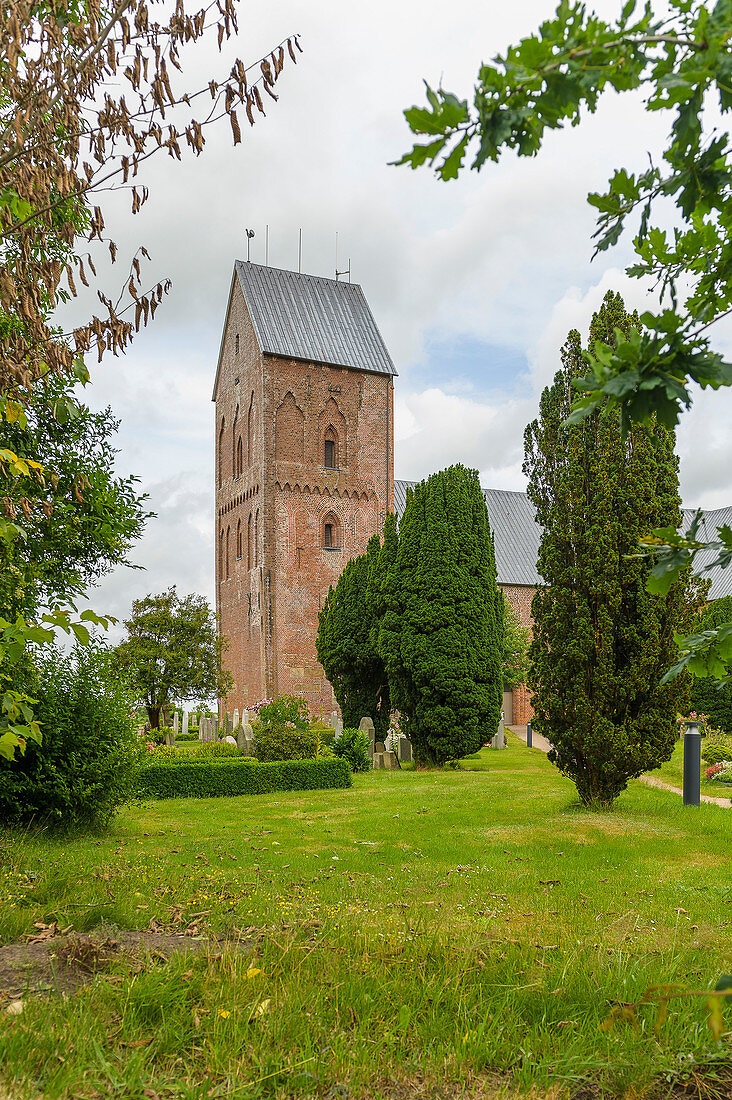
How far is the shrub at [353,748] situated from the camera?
18.6 metres

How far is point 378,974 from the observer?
3.55 metres

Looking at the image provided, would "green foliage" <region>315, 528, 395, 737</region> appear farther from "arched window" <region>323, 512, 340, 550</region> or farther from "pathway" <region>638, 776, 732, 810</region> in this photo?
"arched window" <region>323, 512, 340, 550</region>

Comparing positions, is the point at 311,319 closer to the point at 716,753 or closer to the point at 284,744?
the point at 284,744

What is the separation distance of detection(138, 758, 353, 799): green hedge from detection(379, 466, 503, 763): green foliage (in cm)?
309

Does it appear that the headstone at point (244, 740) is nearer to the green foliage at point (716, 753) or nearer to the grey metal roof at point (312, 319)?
the green foliage at point (716, 753)

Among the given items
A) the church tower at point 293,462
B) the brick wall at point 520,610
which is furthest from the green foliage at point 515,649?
the church tower at point 293,462

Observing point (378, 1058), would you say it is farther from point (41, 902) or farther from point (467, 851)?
point (467, 851)

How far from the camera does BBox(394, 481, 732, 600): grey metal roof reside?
1649 inches

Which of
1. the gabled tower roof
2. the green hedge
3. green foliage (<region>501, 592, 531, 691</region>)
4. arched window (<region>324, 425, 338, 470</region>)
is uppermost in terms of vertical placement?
the gabled tower roof

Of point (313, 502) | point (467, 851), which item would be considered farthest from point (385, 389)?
point (467, 851)

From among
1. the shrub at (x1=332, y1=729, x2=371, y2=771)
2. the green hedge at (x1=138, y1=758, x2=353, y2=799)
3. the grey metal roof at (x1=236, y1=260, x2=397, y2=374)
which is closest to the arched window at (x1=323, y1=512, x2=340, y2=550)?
the grey metal roof at (x1=236, y1=260, x2=397, y2=374)

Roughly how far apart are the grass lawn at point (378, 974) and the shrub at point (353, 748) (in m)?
9.98

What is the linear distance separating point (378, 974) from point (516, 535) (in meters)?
41.9

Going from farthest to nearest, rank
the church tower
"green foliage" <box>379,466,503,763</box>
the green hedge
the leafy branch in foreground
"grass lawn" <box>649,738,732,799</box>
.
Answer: the church tower < "green foliage" <box>379,466,503,763</box> < the green hedge < "grass lawn" <box>649,738,732,799</box> < the leafy branch in foreground
